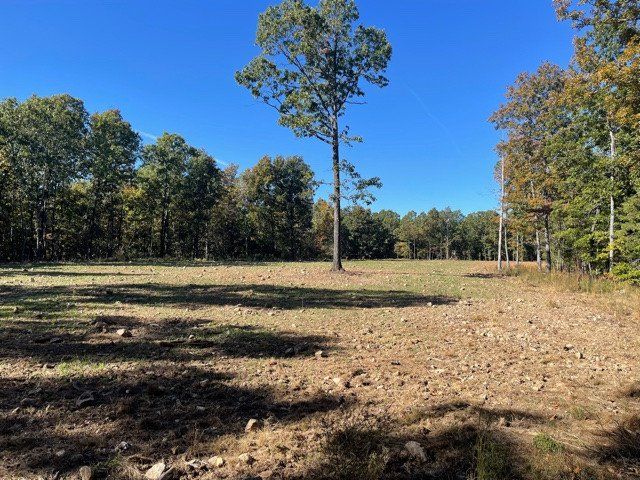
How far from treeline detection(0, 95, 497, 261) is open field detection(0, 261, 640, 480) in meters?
13.2

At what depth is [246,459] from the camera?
2867mm

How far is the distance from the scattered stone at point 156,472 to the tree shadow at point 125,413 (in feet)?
0.78

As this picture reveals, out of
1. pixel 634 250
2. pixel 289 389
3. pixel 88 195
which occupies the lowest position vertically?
pixel 289 389

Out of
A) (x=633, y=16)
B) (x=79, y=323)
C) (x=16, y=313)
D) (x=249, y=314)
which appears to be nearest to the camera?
(x=79, y=323)

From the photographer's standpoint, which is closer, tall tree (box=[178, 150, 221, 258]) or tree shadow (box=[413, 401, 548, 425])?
tree shadow (box=[413, 401, 548, 425])

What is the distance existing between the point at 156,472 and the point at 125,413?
4.14 feet

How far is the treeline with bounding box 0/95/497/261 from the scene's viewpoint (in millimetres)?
31141

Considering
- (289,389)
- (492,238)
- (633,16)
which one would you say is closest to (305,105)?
(633,16)

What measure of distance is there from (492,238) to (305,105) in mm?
79791

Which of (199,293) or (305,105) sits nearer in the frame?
(199,293)

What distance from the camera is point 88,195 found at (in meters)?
41.4

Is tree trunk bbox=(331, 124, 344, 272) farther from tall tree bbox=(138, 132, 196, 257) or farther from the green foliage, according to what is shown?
the green foliage

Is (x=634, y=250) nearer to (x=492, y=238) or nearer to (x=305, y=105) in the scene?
(x=305, y=105)

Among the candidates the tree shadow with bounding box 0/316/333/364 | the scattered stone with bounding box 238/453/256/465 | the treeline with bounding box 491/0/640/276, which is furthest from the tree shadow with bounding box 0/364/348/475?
the treeline with bounding box 491/0/640/276
